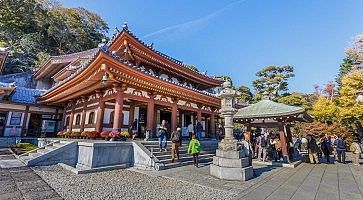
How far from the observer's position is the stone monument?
7.06 m

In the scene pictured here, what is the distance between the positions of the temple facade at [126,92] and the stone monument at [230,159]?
16.9 feet

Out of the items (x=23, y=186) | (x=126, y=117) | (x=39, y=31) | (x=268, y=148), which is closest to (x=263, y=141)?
(x=268, y=148)

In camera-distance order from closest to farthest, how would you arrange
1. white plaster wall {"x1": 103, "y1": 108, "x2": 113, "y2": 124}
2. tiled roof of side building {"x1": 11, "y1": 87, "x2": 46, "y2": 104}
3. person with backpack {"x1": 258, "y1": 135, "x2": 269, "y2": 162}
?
person with backpack {"x1": 258, "y1": 135, "x2": 269, "y2": 162}
white plaster wall {"x1": 103, "y1": 108, "x2": 113, "y2": 124}
tiled roof of side building {"x1": 11, "y1": 87, "x2": 46, "y2": 104}

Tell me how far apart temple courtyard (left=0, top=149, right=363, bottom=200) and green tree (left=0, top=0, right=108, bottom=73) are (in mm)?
26656

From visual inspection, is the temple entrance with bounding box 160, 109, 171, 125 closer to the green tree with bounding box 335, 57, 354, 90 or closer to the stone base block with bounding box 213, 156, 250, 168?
the stone base block with bounding box 213, 156, 250, 168

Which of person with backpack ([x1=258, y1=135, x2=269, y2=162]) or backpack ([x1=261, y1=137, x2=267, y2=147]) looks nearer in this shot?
person with backpack ([x1=258, y1=135, x2=269, y2=162])

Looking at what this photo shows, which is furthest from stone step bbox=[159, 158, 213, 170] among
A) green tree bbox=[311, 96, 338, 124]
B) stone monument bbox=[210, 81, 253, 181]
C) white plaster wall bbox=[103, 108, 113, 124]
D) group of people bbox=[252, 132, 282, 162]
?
green tree bbox=[311, 96, 338, 124]

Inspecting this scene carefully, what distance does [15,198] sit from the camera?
4609 millimetres

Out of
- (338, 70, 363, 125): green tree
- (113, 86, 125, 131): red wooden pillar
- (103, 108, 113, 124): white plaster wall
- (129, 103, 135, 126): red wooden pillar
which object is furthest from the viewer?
(338, 70, 363, 125): green tree

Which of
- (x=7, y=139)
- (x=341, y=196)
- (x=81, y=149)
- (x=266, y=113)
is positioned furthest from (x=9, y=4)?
(x=341, y=196)

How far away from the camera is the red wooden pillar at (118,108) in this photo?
34.6 ft

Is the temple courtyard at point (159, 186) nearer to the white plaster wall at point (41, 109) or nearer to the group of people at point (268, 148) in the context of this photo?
the group of people at point (268, 148)

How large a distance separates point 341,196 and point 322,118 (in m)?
25.7

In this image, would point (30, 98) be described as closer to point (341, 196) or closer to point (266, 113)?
point (266, 113)
